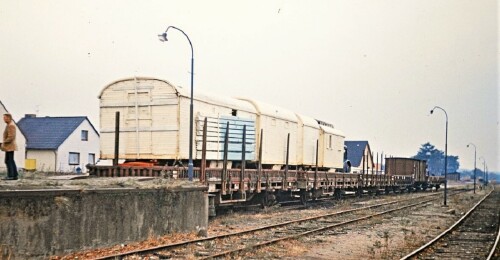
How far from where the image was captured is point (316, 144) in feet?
106

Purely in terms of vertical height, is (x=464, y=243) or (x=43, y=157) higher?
(x=43, y=157)

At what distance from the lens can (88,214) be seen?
11453 mm

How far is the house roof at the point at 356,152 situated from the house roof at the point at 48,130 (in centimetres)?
4011

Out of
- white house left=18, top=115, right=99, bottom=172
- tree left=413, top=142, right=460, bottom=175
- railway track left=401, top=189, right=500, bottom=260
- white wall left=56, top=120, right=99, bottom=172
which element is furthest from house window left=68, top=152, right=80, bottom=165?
tree left=413, top=142, right=460, bottom=175

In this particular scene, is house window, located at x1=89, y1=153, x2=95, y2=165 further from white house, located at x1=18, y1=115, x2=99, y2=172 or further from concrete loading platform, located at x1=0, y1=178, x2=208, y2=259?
concrete loading platform, located at x1=0, y1=178, x2=208, y2=259

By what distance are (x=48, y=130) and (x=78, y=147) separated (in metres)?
3.05

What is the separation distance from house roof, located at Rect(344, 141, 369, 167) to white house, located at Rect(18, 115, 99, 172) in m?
38.4

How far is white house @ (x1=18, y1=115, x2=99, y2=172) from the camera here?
4831cm

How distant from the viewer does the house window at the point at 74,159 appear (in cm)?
4991

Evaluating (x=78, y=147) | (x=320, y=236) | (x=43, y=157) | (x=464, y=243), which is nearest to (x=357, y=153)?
(x=78, y=147)

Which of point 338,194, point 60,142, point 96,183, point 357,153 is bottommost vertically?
point 338,194

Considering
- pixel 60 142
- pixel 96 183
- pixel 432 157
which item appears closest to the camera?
pixel 96 183

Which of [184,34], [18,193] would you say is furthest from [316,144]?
[18,193]

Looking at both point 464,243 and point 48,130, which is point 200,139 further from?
point 48,130
